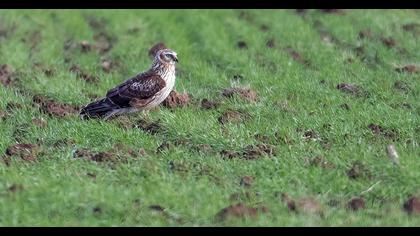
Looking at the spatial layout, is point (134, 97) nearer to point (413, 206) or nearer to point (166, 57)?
point (166, 57)

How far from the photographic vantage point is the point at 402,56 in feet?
52.0

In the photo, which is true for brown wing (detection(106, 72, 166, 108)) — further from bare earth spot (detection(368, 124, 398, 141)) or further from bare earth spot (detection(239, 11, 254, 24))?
bare earth spot (detection(239, 11, 254, 24))

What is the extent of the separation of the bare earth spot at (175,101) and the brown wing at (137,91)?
0.41 meters

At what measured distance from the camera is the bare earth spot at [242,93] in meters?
13.0

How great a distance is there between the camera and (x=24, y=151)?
10.7 meters

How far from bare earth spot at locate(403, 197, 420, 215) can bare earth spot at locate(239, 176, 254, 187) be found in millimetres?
1624

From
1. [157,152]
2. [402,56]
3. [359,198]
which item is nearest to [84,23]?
[402,56]

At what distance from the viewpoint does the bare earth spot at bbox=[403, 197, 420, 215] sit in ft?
29.7

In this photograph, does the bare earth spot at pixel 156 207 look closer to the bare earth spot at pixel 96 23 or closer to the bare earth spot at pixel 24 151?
the bare earth spot at pixel 24 151

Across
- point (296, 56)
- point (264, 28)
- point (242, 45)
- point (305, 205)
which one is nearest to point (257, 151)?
point (305, 205)

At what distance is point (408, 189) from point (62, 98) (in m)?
5.91

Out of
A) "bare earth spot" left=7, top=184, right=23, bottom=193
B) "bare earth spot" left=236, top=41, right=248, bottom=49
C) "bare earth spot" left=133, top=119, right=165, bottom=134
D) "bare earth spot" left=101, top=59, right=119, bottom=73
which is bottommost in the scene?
"bare earth spot" left=7, top=184, right=23, bottom=193

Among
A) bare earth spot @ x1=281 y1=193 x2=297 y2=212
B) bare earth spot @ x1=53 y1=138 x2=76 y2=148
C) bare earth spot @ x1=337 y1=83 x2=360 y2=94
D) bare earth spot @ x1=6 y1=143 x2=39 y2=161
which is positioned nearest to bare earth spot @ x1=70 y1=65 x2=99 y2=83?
bare earth spot @ x1=53 y1=138 x2=76 y2=148

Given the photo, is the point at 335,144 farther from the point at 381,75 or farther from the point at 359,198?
the point at 381,75
